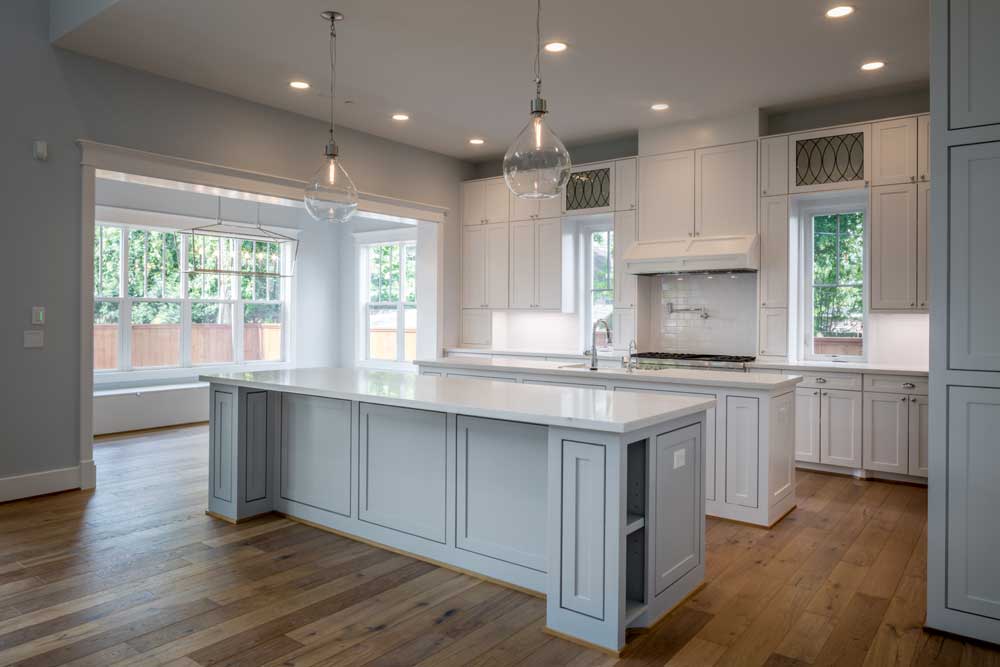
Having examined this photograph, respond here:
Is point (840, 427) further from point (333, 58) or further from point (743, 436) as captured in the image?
point (333, 58)

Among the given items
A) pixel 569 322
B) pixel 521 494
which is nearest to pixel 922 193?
pixel 569 322

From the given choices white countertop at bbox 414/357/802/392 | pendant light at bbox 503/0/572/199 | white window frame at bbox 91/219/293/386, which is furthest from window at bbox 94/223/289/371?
pendant light at bbox 503/0/572/199

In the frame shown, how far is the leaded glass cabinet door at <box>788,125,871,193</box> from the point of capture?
5301 millimetres

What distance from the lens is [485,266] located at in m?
7.61

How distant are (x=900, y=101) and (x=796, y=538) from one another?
3736 millimetres

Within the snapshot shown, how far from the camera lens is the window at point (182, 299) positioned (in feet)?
23.9

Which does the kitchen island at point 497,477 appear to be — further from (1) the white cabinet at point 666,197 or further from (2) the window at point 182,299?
(2) the window at point 182,299

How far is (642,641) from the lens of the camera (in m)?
2.57

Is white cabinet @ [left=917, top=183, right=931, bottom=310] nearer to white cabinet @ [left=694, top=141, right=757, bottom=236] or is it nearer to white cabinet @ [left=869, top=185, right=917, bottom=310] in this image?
white cabinet @ [left=869, top=185, right=917, bottom=310]

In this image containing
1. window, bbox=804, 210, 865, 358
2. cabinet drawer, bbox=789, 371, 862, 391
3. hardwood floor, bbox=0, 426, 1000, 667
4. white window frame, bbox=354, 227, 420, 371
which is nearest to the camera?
hardwood floor, bbox=0, 426, 1000, 667

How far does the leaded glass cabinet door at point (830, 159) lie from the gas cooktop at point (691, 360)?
150cm

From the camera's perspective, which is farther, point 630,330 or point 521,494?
point 630,330

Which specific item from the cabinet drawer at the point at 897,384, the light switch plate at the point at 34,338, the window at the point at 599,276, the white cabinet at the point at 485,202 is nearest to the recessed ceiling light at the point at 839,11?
the cabinet drawer at the point at 897,384

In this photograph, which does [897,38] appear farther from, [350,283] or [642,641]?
[350,283]
